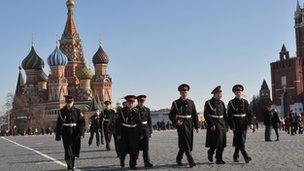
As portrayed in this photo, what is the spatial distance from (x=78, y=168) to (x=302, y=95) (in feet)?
363

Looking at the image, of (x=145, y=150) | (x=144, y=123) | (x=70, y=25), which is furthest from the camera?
(x=70, y=25)

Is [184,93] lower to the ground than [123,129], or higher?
higher

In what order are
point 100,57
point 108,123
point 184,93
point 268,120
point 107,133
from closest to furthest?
point 184,93 → point 107,133 → point 108,123 → point 268,120 → point 100,57

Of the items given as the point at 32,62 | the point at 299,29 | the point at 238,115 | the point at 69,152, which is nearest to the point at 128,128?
the point at 69,152

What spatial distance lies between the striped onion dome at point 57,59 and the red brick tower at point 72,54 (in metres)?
2.68

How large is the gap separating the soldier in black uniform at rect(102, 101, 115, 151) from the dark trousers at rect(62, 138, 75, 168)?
7.65 metres

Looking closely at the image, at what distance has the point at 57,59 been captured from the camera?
103938mm

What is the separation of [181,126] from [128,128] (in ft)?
4.75

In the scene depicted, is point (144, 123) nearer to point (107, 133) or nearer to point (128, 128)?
point (128, 128)

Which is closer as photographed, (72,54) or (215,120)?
(215,120)

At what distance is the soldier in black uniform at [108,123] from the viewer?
21703mm

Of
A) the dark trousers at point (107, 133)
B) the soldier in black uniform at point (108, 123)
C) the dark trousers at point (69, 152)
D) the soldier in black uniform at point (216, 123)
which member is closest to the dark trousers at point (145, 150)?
the soldier in black uniform at point (216, 123)

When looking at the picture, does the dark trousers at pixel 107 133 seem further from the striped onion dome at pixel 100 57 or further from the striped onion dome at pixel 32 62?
the striped onion dome at pixel 32 62

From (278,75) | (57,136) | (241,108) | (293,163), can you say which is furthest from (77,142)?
(278,75)
